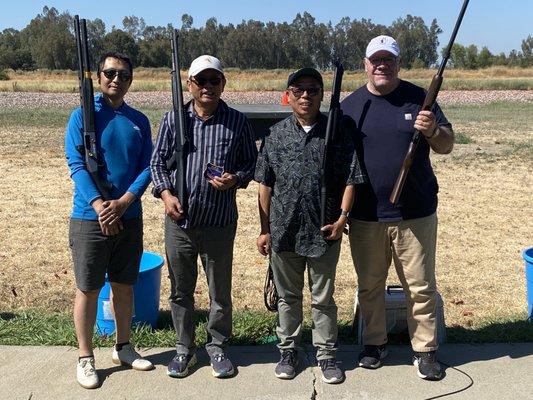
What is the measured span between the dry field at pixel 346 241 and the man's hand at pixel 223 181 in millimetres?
2005

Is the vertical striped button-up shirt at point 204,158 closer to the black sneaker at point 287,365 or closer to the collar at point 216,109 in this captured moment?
the collar at point 216,109

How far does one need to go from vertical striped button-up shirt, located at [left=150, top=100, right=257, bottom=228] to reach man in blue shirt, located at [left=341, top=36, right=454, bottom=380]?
0.68 metres

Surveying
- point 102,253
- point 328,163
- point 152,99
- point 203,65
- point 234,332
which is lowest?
point 152,99

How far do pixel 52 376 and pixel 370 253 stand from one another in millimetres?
1994

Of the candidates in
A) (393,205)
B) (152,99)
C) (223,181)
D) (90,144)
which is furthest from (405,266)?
(152,99)

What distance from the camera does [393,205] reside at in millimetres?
3723

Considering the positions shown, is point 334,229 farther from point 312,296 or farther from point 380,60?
point 380,60

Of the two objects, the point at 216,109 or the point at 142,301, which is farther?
the point at 142,301

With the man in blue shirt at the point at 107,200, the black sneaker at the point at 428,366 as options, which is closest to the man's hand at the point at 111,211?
the man in blue shirt at the point at 107,200

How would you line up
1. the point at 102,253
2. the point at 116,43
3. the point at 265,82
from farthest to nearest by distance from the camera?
the point at 265,82 < the point at 116,43 < the point at 102,253

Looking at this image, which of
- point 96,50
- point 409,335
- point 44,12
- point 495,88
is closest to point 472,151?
point 96,50

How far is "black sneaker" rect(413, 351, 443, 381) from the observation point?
12.3 ft

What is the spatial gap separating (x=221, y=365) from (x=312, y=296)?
67 cm

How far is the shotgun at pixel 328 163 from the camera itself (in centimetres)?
354
